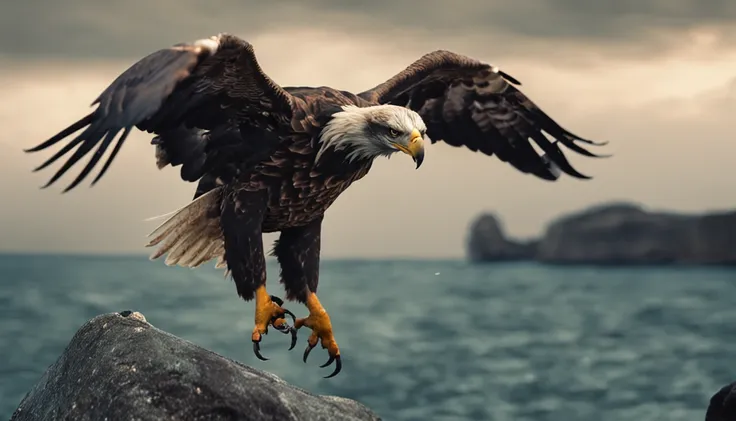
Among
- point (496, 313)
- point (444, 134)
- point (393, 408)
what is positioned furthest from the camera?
point (496, 313)

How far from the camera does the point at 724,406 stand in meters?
7.23

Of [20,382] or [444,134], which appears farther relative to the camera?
[20,382]

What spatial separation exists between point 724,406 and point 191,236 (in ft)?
12.7

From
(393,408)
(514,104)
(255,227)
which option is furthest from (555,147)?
(393,408)

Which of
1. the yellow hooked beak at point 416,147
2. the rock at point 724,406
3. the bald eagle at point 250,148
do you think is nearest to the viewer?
the bald eagle at point 250,148

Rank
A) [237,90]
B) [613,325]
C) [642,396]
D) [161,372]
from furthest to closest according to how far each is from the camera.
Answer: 1. [613,325]
2. [642,396]
3. [237,90]
4. [161,372]

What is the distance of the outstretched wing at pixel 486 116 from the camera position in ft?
28.1

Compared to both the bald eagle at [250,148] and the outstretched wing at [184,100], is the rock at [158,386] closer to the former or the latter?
the bald eagle at [250,148]

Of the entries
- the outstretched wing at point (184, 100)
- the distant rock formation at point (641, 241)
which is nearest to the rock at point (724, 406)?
the outstretched wing at point (184, 100)

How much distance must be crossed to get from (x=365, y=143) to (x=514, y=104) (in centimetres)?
243

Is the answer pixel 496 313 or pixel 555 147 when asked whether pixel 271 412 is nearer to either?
pixel 555 147

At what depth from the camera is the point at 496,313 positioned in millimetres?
44969

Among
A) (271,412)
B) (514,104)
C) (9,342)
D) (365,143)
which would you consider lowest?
(9,342)

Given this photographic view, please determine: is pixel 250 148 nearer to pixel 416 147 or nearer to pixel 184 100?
pixel 184 100
